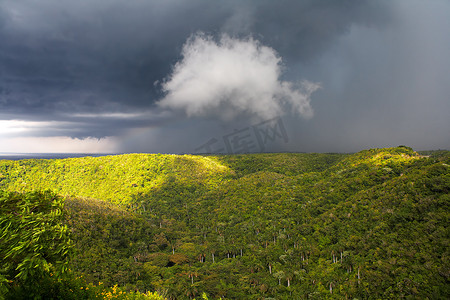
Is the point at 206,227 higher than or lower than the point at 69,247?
lower

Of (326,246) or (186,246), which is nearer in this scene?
(326,246)

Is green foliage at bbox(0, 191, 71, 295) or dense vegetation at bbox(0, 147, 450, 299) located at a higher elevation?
green foliage at bbox(0, 191, 71, 295)

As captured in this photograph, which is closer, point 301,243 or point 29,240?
point 29,240

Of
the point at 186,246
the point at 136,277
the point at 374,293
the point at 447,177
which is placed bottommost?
the point at 186,246

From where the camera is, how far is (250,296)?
72938mm

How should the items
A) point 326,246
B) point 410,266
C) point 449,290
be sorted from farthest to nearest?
point 326,246 < point 410,266 < point 449,290

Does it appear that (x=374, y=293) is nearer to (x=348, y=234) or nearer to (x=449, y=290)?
(x=449, y=290)

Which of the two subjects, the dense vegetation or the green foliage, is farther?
the dense vegetation

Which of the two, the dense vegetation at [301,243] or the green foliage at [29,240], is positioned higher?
the green foliage at [29,240]

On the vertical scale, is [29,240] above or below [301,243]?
above

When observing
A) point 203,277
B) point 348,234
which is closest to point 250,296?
point 203,277

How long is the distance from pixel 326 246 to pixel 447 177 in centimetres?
4916

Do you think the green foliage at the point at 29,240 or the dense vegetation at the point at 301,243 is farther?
the dense vegetation at the point at 301,243

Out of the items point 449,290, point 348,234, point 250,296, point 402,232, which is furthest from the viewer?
point 348,234
